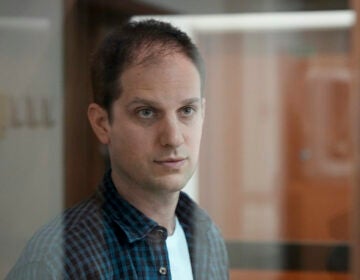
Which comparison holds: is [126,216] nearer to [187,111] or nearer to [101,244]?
[101,244]

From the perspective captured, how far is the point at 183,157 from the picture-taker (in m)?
0.82

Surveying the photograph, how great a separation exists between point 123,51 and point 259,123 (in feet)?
1.22

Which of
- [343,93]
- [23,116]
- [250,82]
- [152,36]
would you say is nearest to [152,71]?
[152,36]

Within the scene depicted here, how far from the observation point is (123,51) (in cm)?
78

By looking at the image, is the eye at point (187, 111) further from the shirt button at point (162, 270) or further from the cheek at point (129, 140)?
the shirt button at point (162, 270)

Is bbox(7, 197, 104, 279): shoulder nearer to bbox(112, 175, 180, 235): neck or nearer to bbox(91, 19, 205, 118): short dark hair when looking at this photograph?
bbox(112, 175, 180, 235): neck

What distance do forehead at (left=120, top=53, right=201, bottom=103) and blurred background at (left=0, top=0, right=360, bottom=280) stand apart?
9 centimetres

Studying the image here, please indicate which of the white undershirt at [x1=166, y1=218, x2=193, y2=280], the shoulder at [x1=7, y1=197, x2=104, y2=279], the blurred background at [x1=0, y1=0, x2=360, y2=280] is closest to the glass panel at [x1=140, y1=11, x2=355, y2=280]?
the blurred background at [x1=0, y1=0, x2=360, y2=280]

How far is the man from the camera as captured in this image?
0.77 m

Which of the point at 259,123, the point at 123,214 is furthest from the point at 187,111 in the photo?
the point at 259,123

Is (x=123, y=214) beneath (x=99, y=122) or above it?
beneath

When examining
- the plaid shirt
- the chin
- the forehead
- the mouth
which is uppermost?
the forehead

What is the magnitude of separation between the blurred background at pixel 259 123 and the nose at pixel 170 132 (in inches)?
3.7

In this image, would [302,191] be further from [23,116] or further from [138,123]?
[23,116]
